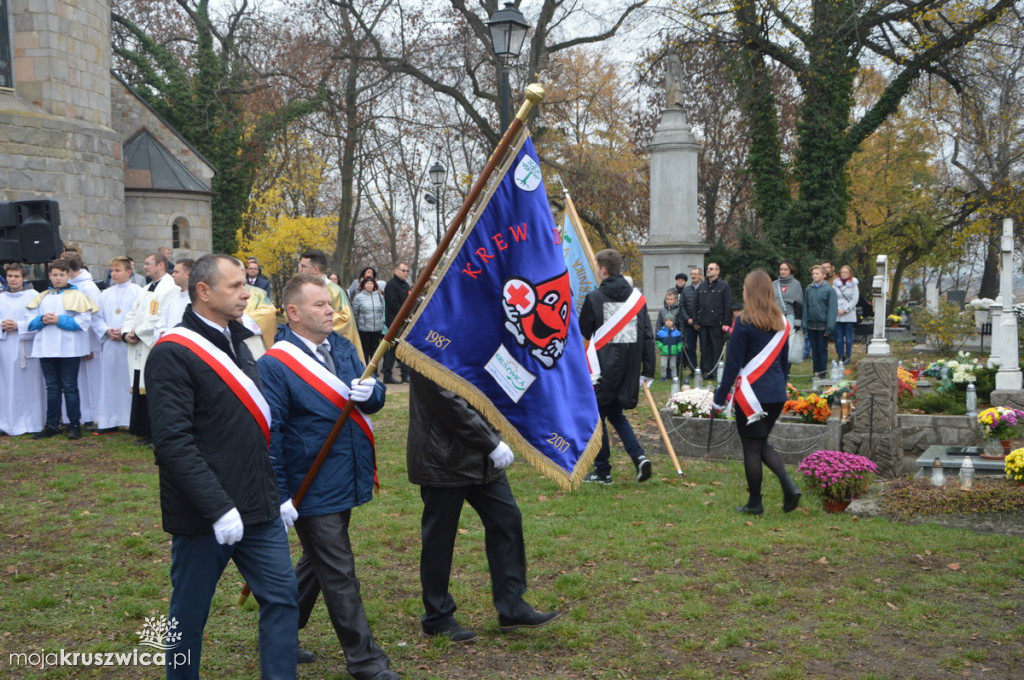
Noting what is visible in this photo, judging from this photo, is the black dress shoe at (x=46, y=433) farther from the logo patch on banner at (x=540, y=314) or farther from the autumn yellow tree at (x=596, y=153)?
the autumn yellow tree at (x=596, y=153)

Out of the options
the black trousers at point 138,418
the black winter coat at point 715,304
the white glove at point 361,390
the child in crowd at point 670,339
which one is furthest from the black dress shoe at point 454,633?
the black winter coat at point 715,304

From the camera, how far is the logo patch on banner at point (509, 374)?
5000 mm

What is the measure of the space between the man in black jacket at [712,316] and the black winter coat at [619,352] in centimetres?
727

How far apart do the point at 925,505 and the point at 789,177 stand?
20707 millimetres

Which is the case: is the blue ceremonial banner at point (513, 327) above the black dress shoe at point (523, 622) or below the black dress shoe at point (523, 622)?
above

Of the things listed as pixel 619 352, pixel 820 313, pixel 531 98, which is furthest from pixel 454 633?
pixel 820 313

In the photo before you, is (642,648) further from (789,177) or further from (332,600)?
(789,177)

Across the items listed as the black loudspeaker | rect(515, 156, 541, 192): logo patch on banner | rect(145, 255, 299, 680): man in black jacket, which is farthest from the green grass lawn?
rect(515, 156, 541, 192): logo patch on banner

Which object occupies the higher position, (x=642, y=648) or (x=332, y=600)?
(x=332, y=600)

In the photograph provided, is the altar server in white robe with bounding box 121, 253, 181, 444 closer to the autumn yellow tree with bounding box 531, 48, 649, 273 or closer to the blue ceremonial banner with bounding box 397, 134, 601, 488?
the blue ceremonial banner with bounding box 397, 134, 601, 488

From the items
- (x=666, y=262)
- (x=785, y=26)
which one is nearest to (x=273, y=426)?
(x=666, y=262)

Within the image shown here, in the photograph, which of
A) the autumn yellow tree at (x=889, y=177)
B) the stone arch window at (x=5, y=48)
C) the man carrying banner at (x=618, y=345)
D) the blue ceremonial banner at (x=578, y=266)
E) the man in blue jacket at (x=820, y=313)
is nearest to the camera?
the man carrying banner at (x=618, y=345)

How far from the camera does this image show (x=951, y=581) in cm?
612

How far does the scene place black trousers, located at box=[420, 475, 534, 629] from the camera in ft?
17.1
